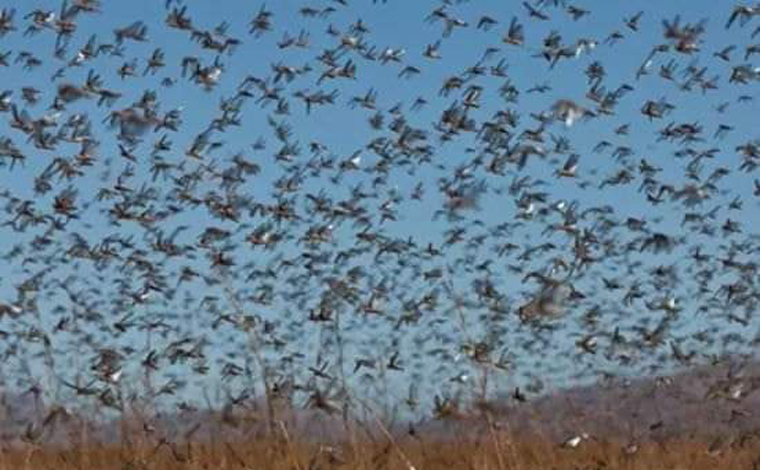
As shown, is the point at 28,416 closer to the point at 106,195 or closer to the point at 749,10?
the point at 106,195

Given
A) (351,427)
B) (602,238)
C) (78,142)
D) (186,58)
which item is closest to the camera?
(351,427)

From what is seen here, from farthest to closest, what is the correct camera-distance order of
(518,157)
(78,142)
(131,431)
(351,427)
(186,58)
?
(186,58)
(78,142)
(518,157)
(131,431)
(351,427)

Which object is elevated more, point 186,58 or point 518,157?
point 186,58

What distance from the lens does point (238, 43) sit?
17.1 m

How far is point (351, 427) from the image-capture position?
1087 cm

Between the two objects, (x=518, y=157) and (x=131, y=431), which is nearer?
(x=131, y=431)

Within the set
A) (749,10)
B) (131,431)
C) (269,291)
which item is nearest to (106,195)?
(269,291)

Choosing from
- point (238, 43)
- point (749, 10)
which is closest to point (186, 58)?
point (238, 43)

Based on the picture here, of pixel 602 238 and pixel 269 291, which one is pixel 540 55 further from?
pixel 269 291

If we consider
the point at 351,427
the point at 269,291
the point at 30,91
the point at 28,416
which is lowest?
the point at 351,427

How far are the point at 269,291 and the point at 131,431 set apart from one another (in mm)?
5156

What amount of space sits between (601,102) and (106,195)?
20.2 ft

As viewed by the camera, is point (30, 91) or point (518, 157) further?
point (30, 91)

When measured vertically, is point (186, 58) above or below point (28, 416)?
above
